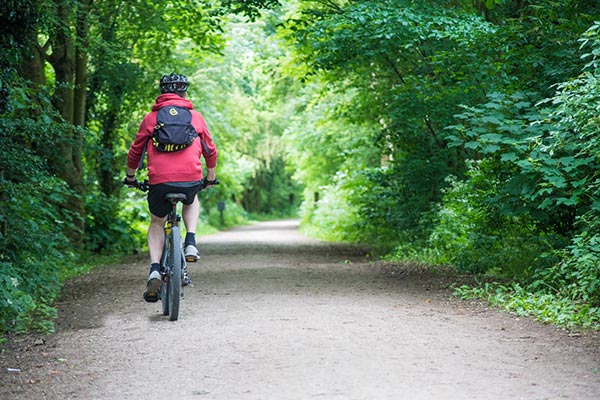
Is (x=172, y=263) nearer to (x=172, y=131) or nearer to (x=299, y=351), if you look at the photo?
(x=172, y=131)

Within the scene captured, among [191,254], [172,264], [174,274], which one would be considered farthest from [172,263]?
[191,254]

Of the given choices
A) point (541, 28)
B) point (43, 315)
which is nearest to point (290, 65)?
point (541, 28)

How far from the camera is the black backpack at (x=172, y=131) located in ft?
24.4

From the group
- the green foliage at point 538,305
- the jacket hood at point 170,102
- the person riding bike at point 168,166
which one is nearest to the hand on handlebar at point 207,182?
the person riding bike at point 168,166

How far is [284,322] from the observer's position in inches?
293

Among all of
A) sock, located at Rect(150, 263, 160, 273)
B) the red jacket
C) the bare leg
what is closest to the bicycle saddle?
the red jacket

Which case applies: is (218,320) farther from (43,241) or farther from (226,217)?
(226,217)

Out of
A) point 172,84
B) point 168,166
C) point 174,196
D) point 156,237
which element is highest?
point 172,84

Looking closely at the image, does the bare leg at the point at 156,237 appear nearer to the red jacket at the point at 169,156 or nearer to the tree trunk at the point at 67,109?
the red jacket at the point at 169,156

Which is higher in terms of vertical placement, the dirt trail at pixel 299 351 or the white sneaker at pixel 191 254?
the white sneaker at pixel 191 254

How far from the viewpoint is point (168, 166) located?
7516 millimetres

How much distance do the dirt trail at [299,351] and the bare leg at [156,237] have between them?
26.0 inches

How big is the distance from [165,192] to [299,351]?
2.30m

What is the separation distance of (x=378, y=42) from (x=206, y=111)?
1478cm
